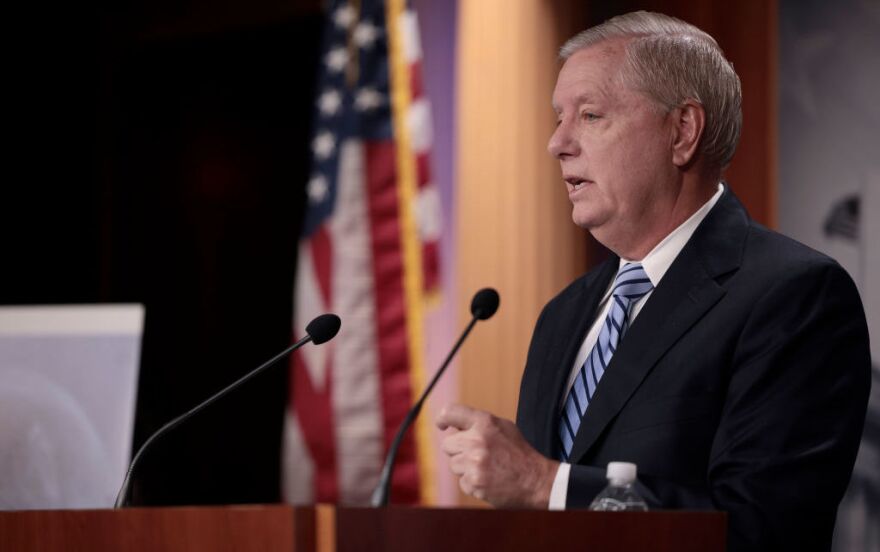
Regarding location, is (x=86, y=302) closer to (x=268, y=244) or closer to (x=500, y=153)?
(x=268, y=244)

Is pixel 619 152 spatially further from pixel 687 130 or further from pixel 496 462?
pixel 496 462

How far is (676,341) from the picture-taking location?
6.51 ft

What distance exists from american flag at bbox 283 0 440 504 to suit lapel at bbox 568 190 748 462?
8.64 ft

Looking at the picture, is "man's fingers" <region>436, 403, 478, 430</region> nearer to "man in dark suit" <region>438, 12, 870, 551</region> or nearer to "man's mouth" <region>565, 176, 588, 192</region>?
"man in dark suit" <region>438, 12, 870, 551</region>

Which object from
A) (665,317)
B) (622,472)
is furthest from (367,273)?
(622,472)

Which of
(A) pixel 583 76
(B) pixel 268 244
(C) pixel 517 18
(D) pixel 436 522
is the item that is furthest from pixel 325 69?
(D) pixel 436 522

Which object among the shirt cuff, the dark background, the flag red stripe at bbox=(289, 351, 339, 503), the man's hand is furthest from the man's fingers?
the dark background

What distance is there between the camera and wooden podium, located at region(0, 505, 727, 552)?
139 centimetres

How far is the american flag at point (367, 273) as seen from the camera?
470cm

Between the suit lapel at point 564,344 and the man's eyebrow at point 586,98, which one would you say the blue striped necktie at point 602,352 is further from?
the man's eyebrow at point 586,98

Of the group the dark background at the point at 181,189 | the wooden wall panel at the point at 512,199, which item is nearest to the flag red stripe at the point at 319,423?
the wooden wall panel at the point at 512,199

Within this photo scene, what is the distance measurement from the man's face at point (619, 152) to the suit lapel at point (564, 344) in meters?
0.15

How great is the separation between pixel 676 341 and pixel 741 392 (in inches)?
6.3

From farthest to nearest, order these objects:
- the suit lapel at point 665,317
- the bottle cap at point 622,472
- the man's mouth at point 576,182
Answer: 1. the man's mouth at point 576,182
2. the suit lapel at point 665,317
3. the bottle cap at point 622,472
